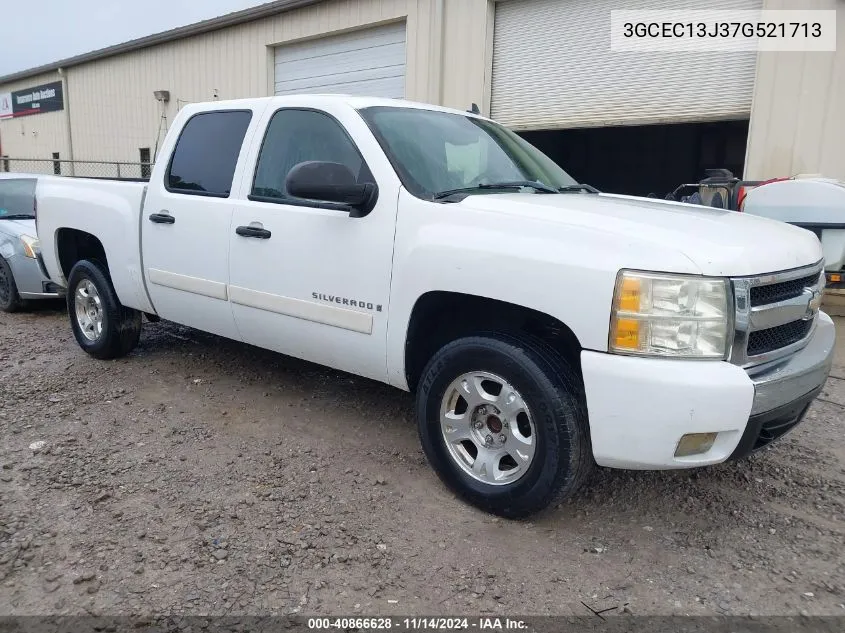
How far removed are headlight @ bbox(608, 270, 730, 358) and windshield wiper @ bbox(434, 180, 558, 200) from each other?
114 cm

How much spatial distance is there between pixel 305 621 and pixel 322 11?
12.6 meters

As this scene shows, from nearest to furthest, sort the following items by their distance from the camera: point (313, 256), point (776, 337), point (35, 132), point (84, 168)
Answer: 1. point (776, 337)
2. point (313, 256)
3. point (84, 168)
4. point (35, 132)

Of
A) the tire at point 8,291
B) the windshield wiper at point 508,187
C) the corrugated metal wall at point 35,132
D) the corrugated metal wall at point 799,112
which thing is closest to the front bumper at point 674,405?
the windshield wiper at point 508,187

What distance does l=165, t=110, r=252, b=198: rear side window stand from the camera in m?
4.44

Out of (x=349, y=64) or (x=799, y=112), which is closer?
(x=799, y=112)

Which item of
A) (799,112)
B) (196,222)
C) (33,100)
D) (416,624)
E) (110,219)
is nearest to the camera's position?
(416,624)

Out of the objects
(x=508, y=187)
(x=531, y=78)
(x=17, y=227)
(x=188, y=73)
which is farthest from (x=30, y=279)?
(x=188, y=73)

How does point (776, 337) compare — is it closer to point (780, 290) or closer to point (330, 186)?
point (780, 290)

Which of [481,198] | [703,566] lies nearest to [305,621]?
[703,566]

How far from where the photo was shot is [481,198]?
130 inches

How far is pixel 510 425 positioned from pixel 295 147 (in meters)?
2.13

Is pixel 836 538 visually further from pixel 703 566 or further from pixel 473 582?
pixel 473 582

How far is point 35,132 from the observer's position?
985 inches

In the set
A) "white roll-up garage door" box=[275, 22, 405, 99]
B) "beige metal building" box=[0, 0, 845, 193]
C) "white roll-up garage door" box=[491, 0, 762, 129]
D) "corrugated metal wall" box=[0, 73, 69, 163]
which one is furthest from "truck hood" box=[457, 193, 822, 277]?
"corrugated metal wall" box=[0, 73, 69, 163]
